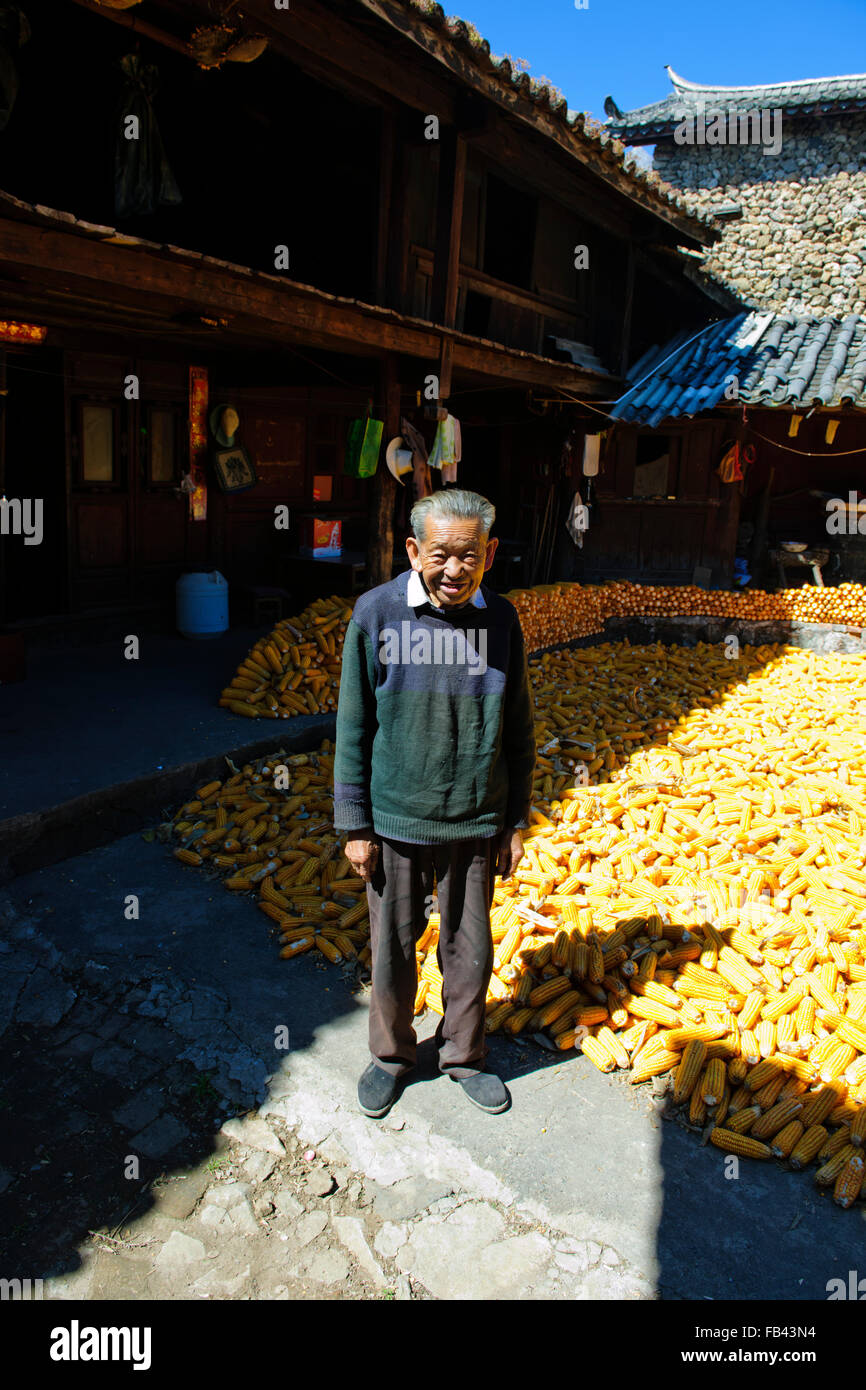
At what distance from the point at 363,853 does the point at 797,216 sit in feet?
73.4

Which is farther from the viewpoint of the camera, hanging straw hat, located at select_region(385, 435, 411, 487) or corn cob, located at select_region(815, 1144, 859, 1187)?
hanging straw hat, located at select_region(385, 435, 411, 487)

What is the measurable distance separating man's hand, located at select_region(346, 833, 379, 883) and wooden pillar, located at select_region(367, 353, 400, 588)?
5.06 metres

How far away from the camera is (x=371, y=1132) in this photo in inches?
128

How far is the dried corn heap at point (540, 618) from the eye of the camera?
718cm

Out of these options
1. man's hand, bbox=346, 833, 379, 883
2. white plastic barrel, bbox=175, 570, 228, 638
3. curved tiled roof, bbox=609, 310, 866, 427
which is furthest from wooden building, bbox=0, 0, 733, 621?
man's hand, bbox=346, 833, 379, 883

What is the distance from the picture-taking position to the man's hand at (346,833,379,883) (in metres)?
3.20

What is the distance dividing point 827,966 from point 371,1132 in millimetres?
2285

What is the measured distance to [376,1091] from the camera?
11.0 feet

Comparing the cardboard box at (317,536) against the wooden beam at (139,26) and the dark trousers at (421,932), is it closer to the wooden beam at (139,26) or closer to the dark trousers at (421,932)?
the wooden beam at (139,26)

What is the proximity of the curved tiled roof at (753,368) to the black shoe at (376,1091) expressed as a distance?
9.94m

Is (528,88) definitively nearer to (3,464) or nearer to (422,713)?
(3,464)

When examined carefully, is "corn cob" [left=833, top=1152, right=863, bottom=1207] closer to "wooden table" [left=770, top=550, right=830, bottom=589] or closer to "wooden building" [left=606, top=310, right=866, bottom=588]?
"wooden building" [left=606, top=310, right=866, bottom=588]

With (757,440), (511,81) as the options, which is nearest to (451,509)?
(511,81)

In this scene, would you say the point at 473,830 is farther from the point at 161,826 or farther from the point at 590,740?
the point at 590,740
